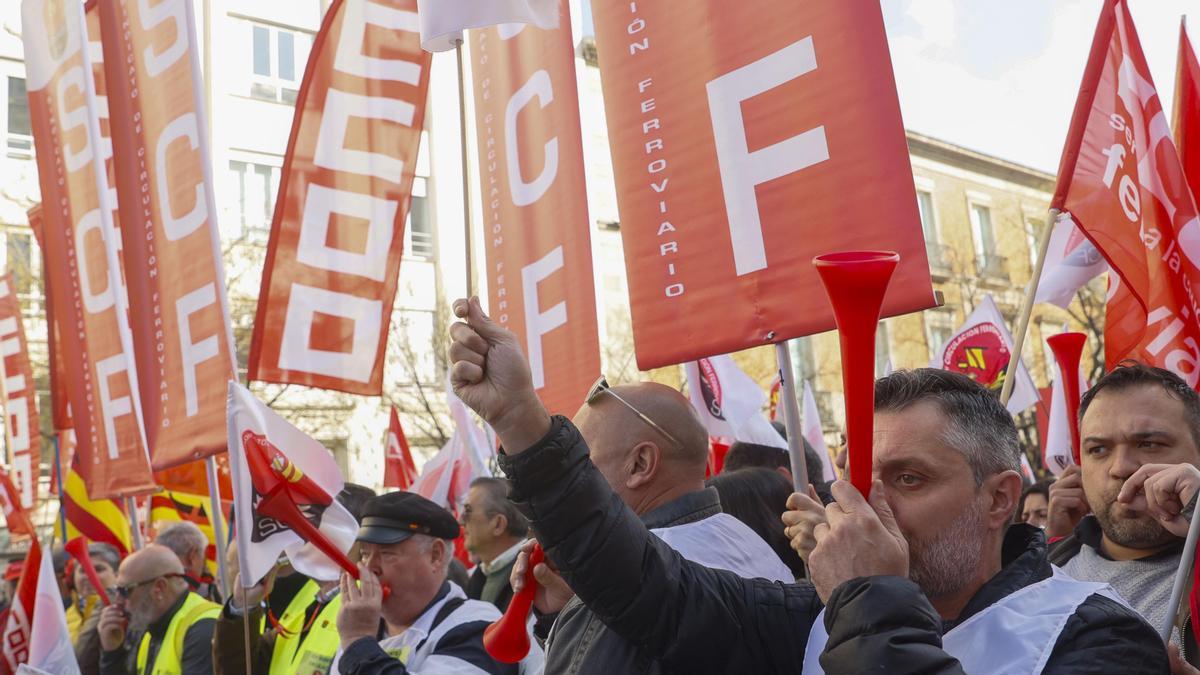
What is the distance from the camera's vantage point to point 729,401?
6.79 metres

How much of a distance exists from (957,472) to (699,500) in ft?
2.57

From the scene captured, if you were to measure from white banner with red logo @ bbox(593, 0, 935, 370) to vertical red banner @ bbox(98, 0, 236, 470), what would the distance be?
8.25ft

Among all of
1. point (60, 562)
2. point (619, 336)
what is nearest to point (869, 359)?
point (60, 562)

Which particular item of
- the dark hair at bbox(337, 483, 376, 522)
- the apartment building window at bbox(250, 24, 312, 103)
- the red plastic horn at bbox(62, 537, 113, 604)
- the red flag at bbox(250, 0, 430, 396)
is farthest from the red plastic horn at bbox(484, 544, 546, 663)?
the apartment building window at bbox(250, 24, 312, 103)

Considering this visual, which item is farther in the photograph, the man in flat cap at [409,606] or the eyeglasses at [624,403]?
the man in flat cap at [409,606]

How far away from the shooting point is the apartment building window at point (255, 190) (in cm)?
2345

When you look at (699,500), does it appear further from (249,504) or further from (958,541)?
(249,504)

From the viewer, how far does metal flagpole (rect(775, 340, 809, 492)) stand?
2820 mm

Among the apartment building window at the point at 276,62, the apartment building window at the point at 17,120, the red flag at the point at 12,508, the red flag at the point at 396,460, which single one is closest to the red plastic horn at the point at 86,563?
the red flag at the point at 12,508

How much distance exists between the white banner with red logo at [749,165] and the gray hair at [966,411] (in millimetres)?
684

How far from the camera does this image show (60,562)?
30.0 ft

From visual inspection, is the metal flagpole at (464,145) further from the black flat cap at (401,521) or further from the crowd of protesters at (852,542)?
the black flat cap at (401,521)

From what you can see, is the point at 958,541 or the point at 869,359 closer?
the point at 869,359

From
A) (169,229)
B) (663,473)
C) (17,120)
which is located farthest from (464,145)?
(17,120)
